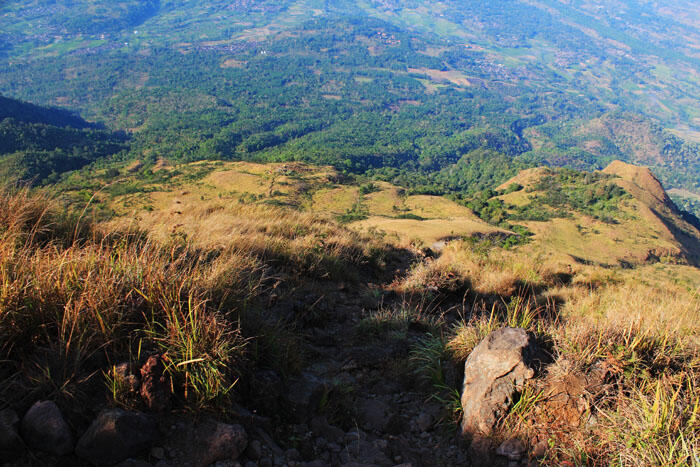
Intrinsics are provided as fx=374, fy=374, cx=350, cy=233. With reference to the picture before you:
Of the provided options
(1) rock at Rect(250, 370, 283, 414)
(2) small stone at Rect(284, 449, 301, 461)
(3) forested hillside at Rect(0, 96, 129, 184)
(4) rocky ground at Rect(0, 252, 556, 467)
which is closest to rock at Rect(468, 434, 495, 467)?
(4) rocky ground at Rect(0, 252, 556, 467)

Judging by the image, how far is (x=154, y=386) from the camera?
2314 millimetres

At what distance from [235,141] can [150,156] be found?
40.1m

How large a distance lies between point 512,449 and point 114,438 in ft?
8.38

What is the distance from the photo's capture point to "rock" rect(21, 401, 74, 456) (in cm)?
190

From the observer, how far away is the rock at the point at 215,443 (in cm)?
214

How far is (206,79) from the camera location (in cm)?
19850

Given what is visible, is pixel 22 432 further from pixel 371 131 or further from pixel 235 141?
pixel 371 131

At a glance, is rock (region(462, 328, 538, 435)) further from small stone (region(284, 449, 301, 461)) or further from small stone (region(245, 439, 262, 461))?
small stone (region(245, 439, 262, 461))

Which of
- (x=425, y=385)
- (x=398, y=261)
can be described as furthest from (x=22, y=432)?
(x=398, y=261)

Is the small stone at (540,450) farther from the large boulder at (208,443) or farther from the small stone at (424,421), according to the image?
the large boulder at (208,443)

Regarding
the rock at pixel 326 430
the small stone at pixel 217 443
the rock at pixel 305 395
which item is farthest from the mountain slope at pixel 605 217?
the small stone at pixel 217 443

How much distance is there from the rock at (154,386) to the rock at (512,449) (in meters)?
2.31

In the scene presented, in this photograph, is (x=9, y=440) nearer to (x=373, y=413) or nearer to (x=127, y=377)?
(x=127, y=377)

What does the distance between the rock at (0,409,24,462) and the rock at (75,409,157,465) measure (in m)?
0.25
